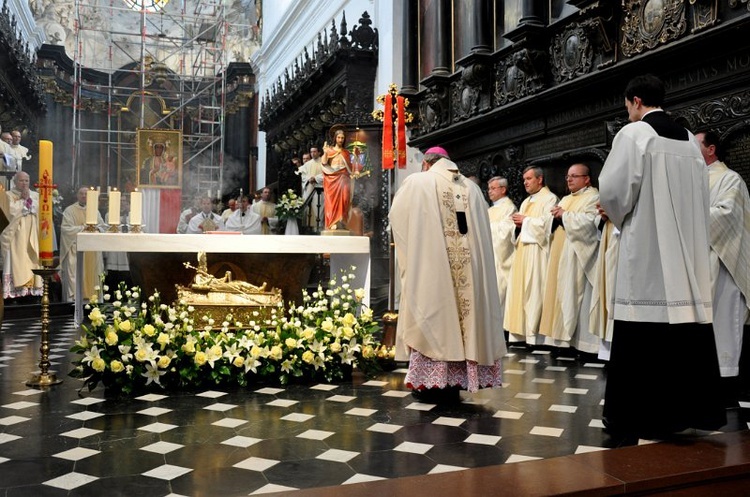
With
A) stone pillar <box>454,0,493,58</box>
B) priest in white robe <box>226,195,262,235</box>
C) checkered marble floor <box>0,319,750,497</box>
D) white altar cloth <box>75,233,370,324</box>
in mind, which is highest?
stone pillar <box>454,0,493,58</box>

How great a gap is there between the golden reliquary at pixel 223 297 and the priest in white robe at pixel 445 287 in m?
1.63

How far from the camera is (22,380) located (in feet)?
18.2

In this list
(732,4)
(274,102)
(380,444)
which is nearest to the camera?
(380,444)

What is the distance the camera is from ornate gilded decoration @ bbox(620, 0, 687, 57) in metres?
5.97

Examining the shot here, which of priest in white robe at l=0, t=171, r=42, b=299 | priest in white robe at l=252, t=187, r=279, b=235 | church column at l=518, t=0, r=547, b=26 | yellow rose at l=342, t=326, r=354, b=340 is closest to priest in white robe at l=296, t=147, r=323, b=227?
priest in white robe at l=252, t=187, r=279, b=235

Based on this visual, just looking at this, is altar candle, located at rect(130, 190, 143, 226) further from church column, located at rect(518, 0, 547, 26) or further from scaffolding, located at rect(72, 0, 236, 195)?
scaffolding, located at rect(72, 0, 236, 195)

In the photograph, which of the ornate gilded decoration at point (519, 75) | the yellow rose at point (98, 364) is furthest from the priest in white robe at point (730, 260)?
the yellow rose at point (98, 364)

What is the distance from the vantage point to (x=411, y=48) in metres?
11.4

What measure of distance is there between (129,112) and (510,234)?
16171 millimetres

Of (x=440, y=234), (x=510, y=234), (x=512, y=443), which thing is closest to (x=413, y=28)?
(x=510, y=234)

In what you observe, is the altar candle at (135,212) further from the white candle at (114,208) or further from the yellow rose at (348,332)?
the yellow rose at (348,332)

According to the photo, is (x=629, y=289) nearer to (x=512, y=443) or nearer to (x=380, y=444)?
(x=512, y=443)

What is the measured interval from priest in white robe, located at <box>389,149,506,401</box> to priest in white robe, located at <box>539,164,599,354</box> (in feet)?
7.00

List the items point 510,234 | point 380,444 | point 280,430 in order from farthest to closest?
1. point 510,234
2. point 280,430
3. point 380,444
